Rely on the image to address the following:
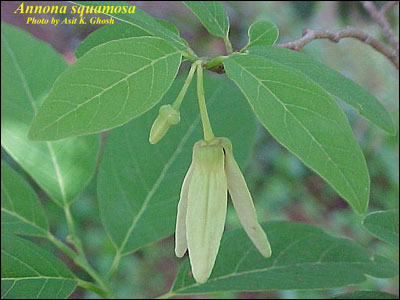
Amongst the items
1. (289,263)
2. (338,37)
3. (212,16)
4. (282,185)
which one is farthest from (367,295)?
(282,185)

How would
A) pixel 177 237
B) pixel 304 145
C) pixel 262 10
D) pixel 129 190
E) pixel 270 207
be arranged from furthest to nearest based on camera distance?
pixel 262 10 < pixel 270 207 < pixel 129 190 < pixel 177 237 < pixel 304 145

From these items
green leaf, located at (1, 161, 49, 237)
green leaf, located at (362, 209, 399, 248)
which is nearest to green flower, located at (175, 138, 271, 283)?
green leaf, located at (362, 209, 399, 248)

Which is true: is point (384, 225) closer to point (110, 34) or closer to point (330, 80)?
point (330, 80)

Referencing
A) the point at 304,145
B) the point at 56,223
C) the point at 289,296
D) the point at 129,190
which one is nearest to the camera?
the point at 304,145

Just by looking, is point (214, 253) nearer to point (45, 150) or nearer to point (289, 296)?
point (45, 150)

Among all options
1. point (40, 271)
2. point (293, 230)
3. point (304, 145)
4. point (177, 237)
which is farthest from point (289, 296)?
point (304, 145)

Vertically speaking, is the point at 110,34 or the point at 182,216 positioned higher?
the point at 110,34

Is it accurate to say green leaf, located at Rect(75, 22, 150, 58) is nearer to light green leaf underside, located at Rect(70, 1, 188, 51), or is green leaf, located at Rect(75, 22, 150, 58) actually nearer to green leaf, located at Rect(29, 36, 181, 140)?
light green leaf underside, located at Rect(70, 1, 188, 51)
